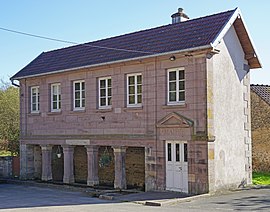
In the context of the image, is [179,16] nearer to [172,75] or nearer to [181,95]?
[172,75]

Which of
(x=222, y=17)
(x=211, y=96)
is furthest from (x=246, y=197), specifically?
(x=222, y=17)

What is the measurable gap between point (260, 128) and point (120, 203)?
11215 mm

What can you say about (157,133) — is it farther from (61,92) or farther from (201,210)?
(61,92)

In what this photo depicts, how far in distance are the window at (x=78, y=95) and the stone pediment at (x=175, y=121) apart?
5262 millimetres

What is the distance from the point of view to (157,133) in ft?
63.7

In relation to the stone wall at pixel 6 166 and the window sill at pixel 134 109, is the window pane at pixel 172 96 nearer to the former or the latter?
the window sill at pixel 134 109

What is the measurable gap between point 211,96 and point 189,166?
2.82 metres

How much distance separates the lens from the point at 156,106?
19516 millimetres

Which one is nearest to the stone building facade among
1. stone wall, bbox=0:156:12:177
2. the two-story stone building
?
the two-story stone building

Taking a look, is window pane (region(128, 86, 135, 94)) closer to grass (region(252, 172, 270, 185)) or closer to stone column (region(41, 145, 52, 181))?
stone column (region(41, 145, 52, 181))

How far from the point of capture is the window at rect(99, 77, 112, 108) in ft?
71.2

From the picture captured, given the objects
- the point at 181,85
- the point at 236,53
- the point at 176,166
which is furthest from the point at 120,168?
the point at 236,53

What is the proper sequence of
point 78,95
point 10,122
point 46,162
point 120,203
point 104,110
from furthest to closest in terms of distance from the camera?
point 10,122, point 46,162, point 78,95, point 104,110, point 120,203

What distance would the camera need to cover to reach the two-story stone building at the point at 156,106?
1819 cm
